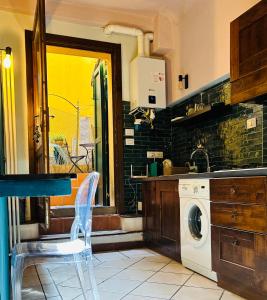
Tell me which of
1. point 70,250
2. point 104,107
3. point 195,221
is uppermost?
point 104,107

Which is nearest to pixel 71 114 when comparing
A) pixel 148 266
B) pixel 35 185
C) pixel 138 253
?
pixel 138 253

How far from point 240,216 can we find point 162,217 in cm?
128

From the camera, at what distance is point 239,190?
6.84ft

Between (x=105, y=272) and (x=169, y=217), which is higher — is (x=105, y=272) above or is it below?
below

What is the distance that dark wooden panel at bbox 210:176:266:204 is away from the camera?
191 centimetres

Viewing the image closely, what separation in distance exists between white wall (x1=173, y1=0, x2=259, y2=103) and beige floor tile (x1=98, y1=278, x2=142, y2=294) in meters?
2.08

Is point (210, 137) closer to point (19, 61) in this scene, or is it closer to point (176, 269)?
point (176, 269)

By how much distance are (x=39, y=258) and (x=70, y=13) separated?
10.0 ft

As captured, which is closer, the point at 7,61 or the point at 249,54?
the point at 249,54

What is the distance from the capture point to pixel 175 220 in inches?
117

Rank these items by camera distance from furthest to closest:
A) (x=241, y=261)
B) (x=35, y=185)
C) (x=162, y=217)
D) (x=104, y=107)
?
(x=104, y=107) < (x=162, y=217) < (x=241, y=261) < (x=35, y=185)

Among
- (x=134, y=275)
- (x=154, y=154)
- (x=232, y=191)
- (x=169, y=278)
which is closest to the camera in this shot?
(x=232, y=191)

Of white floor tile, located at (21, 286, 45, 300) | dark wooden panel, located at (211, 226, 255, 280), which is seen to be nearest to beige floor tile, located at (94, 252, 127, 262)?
white floor tile, located at (21, 286, 45, 300)

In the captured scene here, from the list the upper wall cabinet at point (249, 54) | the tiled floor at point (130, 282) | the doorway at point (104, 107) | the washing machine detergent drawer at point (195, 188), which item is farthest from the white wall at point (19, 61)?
the upper wall cabinet at point (249, 54)
